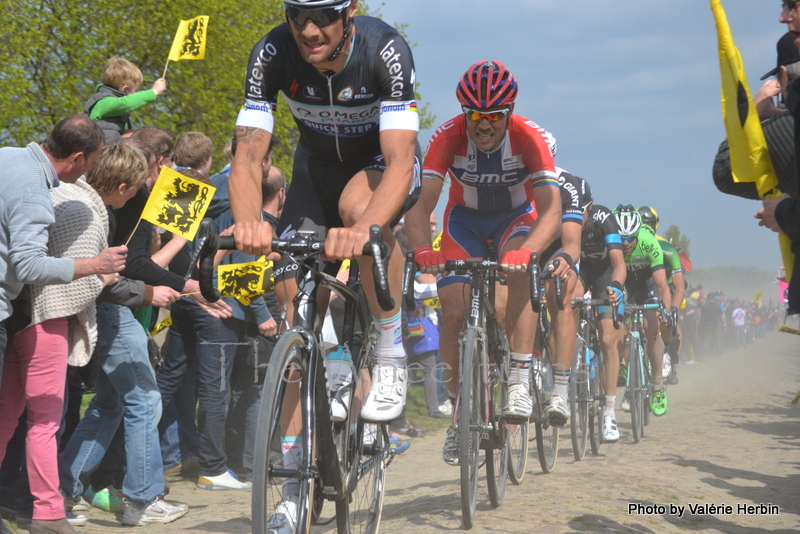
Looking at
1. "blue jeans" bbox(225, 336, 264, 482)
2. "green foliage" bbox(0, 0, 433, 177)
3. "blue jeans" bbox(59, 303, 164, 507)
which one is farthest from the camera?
"green foliage" bbox(0, 0, 433, 177)

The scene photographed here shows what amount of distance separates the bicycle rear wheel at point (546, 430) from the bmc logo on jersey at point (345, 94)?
150 inches

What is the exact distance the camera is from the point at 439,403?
13.4 metres

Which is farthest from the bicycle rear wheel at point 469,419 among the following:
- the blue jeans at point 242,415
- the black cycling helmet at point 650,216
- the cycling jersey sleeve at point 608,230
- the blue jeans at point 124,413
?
the black cycling helmet at point 650,216

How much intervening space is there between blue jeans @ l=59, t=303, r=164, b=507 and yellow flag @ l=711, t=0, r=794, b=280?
12.8 ft

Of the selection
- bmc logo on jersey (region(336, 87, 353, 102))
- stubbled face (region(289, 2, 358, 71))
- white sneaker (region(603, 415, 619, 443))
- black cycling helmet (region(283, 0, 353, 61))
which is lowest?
white sneaker (region(603, 415, 619, 443))

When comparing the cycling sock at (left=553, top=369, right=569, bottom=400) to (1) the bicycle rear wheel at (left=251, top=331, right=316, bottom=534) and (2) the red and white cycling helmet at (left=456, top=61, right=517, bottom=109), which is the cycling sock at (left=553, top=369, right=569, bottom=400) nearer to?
(2) the red and white cycling helmet at (left=456, top=61, right=517, bottom=109)

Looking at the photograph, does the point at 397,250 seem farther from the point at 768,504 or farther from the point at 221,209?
the point at 768,504

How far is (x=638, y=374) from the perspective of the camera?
37.3 feet

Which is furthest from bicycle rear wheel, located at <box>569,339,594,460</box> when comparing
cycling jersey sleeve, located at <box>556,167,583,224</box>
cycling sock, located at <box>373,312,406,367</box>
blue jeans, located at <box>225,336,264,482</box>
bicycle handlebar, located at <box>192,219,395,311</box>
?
bicycle handlebar, located at <box>192,219,395,311</box>

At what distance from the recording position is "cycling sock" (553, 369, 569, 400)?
7.78 meters

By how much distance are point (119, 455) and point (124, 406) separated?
71 cm

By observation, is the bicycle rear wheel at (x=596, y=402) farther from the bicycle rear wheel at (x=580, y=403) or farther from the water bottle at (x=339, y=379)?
the water bottle at (x=339, y=379)

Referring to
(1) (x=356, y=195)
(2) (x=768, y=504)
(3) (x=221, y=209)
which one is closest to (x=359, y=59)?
(1) (x=356, y=195)

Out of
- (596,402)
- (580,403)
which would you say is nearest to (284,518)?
(580,403)
